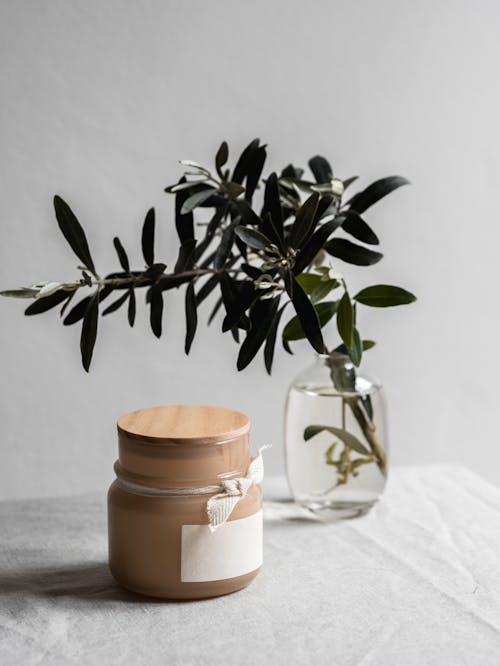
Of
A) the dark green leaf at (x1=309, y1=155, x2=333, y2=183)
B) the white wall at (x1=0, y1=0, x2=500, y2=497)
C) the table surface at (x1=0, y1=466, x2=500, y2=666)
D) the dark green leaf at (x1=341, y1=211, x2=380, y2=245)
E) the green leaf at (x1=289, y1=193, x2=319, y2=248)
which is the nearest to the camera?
the table surface at (x1=0, y1=466, x2=500, y2=666)

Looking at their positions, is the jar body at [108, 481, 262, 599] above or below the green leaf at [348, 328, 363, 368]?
below

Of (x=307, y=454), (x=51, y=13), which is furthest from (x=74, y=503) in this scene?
(x=51, y=13)

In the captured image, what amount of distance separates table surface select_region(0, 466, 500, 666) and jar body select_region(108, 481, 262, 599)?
0.7 inches

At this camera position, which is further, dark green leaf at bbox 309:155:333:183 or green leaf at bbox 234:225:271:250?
dark green leaf at bbox 309:155:333:183

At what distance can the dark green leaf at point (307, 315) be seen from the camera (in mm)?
826

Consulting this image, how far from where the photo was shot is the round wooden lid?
0.80 m

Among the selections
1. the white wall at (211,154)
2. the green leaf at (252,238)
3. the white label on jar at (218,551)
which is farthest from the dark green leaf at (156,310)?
the white wall at (211,154)

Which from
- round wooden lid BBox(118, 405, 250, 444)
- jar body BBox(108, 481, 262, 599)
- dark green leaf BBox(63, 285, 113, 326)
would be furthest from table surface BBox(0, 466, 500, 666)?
dark green leaf BBox(63, 285, 113, 326)

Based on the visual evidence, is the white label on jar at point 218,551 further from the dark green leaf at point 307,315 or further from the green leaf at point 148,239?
the green leaf at point 148,239

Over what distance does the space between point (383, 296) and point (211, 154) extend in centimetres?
70

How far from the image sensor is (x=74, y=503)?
3.64ft

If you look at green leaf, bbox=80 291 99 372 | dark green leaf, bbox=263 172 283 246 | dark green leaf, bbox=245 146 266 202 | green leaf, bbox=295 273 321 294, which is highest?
dark green leaf, bbox=245 146 266 202

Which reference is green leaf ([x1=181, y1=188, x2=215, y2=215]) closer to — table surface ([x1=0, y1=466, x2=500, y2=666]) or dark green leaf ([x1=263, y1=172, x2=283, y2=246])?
dark green leaf ([x1=263, y1=172, x2=283, y2=246])

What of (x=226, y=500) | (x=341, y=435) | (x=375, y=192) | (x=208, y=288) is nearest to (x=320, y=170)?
(x=375, y=192)
